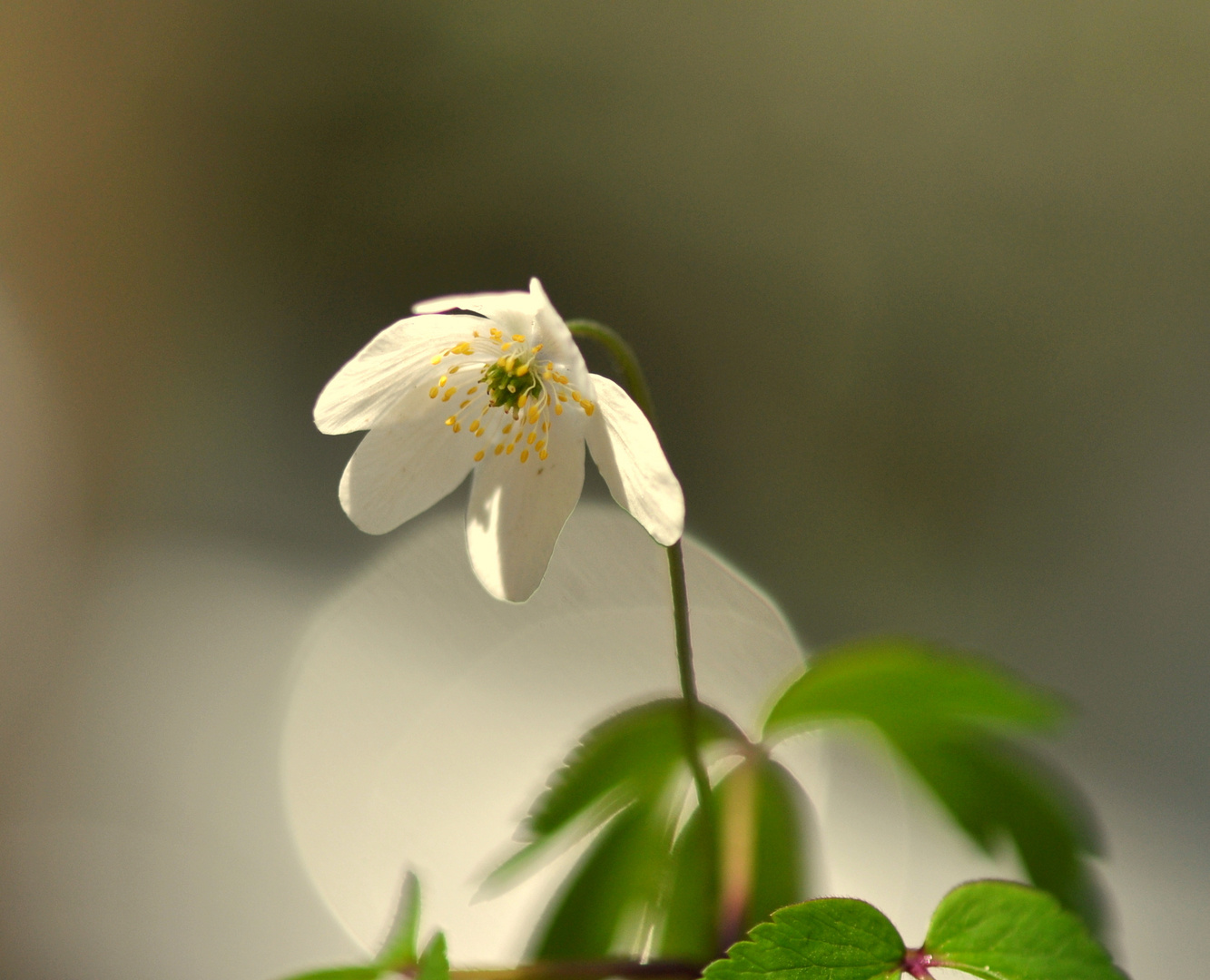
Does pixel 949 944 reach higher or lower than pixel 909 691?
lower

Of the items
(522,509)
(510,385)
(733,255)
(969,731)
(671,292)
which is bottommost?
(969,731)

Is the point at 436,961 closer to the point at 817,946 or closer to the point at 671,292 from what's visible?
the point at 817,946

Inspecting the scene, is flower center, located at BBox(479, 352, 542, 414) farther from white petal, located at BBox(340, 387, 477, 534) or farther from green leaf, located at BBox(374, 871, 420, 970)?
green leaf, located at BBox(374, 871, 420, 970)

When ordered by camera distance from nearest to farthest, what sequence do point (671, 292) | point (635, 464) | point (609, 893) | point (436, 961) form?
1. point (436, 961)
2. point (635, 464)
3. point (609, 893)
4. point (671, 292)

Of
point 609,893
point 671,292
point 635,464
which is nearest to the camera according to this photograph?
point 635,464

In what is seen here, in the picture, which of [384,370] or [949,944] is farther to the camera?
[384,370]

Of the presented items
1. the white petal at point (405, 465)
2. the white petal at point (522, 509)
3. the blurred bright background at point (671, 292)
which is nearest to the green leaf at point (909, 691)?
the white petal at point (522, 509)

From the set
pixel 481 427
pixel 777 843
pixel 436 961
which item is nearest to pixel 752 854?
pixel 777 843

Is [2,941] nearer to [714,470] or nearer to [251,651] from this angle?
[251,651]
